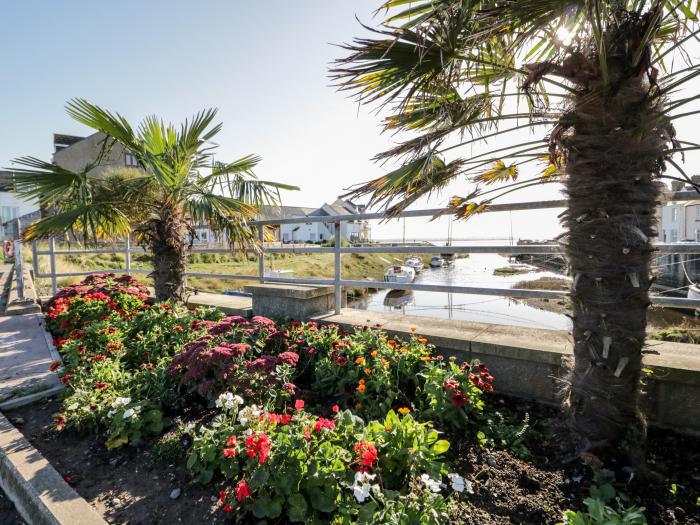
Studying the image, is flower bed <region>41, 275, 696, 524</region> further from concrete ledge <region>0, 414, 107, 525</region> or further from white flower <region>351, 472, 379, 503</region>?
concrete ledge <region>0, 414, 107, 525</region>

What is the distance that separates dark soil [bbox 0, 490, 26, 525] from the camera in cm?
176

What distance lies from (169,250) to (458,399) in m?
3.99

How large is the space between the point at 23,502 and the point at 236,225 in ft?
9.85

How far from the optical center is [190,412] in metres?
2.58

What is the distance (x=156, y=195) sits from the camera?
472 centimetres

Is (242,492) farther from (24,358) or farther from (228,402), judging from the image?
(24,358)

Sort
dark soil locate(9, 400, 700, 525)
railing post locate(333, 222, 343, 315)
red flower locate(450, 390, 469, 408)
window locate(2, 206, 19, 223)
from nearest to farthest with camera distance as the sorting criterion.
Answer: dark soil locate(9, 400, 700, 525), red flower locate(450, 390, 469, 408), railing post locate(333, 222, 343, 315), window locate(2, 206, 19, 223)

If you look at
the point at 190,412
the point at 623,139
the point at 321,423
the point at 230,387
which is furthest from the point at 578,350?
the point at 190,412

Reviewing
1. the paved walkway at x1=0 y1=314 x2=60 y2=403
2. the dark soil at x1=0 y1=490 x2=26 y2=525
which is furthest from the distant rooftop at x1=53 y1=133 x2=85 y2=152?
the dark soil at x1=0 y1=490 x2=26 y2=525

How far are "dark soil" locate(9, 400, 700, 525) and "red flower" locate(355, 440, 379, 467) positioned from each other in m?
0.42

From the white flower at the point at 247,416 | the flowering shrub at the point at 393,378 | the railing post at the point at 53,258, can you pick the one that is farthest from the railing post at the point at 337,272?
the railing post at the point at 53,258

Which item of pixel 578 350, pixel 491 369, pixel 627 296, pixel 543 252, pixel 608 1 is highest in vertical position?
pixel 608 1

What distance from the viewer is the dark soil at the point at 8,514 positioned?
176 cm

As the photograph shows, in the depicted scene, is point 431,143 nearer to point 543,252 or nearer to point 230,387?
point 543,252
